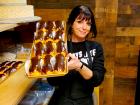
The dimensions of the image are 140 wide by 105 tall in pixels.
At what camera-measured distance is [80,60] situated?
4.98 ft

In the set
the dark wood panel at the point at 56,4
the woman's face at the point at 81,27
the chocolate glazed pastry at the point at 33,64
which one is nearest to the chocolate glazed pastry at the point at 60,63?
the chocolate glazed pastry at the point at 33,64

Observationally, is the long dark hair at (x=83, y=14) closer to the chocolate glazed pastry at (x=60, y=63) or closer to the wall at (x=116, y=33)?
the chocolate glazed pastry at (x=60, y=63)

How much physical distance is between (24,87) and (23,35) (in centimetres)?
75

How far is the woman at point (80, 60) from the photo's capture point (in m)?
1.51

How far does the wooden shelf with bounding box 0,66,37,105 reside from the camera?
1307mm

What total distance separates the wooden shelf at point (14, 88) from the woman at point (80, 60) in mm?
175

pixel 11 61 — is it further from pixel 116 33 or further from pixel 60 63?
pixel 116 33

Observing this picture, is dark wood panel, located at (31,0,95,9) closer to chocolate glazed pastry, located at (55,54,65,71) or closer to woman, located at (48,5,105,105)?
woman, located at (48,5,105,105)

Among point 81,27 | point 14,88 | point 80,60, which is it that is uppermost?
point 81,27

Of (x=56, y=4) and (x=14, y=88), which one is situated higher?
(x=56, y=4)

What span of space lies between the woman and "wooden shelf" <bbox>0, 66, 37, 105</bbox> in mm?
175

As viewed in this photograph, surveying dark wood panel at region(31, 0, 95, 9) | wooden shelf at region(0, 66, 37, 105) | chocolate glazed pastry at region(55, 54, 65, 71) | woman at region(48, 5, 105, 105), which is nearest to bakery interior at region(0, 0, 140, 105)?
dark wood panel at region(31, 0, 95, 9)

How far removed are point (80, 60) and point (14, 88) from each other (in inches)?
16.4

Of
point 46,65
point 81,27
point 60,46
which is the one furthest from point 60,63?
point 81,27
